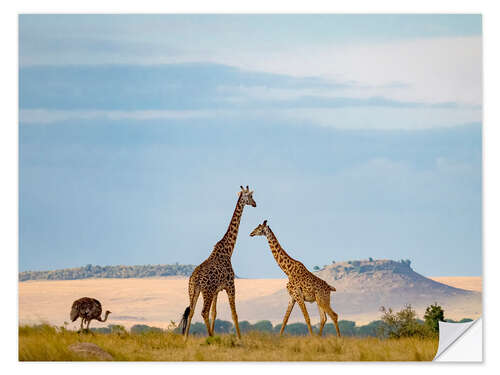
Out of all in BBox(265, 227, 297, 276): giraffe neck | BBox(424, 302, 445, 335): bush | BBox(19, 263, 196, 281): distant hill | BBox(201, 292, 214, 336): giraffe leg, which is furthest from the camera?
BBox(19, 263, 196, 281): distant hill

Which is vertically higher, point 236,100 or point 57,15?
point 57,15

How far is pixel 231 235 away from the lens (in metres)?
12.2

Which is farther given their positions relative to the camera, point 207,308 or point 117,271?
point 117,271

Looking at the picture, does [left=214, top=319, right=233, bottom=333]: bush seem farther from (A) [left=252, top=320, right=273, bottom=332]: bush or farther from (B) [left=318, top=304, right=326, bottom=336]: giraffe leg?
(B) [left=318, top=304, right=326, bottom=336]: giraffe leg

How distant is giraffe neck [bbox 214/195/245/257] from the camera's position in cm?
1216

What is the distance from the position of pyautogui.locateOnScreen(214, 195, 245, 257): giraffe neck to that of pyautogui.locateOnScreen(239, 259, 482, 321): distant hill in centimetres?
86

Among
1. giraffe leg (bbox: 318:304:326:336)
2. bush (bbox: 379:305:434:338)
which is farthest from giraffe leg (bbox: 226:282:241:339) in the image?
bush (bbox: 379:305:434:338)

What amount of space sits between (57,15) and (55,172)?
242cm

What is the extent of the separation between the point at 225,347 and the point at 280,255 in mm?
1595

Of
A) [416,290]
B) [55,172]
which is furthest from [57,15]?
[416,290]

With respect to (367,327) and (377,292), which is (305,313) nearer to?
(367,327)

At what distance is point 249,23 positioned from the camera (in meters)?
12.5

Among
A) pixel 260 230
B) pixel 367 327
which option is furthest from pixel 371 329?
pixel 260 230

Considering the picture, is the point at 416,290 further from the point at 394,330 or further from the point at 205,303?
the point at 205,303
